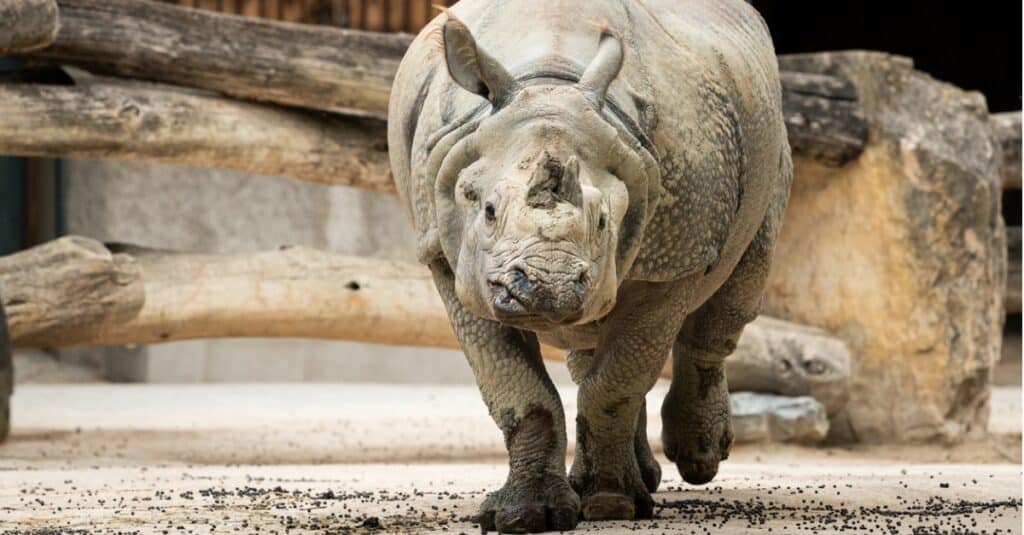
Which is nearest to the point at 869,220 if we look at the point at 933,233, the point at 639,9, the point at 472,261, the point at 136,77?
the point at 933,233

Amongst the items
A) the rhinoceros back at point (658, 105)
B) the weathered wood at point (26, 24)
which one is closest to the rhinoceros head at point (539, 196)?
the rhinoceros back at point (658, 105)

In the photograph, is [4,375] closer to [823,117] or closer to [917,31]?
[823,117]

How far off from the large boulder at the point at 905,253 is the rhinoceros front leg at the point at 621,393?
4.49 m

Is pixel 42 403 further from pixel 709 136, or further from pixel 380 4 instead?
pixel 709 136

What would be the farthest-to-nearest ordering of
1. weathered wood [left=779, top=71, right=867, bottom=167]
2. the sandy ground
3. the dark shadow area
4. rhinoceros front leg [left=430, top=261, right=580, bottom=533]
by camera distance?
the dark shadow area, weathered wood [left=779, top=71, right=867, bottom=167], the sandy ground, rhinoceros front leg [left=430, top=261, right=580, bottom=533]

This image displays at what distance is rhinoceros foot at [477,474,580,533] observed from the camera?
196 inches

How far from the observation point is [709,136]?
5184mm

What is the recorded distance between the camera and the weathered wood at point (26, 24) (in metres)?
7.39

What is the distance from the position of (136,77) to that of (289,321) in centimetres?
136

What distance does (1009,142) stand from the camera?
10445mm

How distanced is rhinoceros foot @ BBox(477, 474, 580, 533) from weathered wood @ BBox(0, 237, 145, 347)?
138 inches

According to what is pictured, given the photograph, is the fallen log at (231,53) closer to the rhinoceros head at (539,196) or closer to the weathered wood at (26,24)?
the weathered wood at (26,24)

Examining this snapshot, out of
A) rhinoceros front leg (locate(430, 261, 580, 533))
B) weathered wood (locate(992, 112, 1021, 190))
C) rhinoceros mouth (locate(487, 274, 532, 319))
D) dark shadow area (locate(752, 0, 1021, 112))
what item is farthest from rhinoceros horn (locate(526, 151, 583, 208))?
dark shadow area (locate(752, 0, 1021, 112))

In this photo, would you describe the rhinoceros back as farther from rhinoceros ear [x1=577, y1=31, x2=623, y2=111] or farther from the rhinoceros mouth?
the rhinoceros mouth
